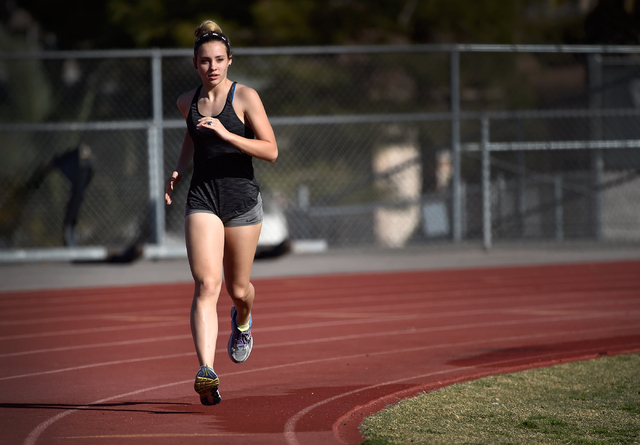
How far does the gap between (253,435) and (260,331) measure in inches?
147

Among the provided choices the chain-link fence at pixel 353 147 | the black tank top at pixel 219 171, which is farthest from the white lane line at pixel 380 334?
the chain-link fence at pixel 353 147

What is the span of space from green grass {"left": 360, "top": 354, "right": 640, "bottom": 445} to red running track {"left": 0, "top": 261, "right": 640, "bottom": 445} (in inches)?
8.5

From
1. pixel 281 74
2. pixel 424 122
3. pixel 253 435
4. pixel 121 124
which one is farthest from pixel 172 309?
pixel 424 122

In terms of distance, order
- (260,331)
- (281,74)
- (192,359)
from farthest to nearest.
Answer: (281,74), (260,331), (192,359)

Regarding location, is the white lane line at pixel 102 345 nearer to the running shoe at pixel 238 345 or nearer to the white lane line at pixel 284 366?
the white lane line at pixel 284 366

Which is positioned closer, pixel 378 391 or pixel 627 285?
pixel 378 391

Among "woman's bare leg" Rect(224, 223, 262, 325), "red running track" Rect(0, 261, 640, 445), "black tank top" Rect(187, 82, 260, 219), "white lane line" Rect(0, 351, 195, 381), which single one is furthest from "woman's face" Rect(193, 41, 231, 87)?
"white lane line" Rect(0, 351, 195, 381)

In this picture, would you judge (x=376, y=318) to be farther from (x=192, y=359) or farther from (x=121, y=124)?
(x=121, y=124)

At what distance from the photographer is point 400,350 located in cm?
693

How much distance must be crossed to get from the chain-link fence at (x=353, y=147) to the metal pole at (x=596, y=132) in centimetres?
4

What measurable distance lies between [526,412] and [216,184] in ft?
6.91

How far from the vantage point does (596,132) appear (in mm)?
16438

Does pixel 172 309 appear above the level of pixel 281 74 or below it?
below

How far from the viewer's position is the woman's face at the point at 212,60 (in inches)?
185
